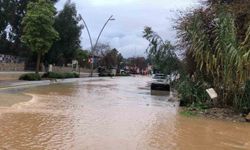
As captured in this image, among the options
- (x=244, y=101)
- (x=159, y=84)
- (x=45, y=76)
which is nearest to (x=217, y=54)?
(x=244, y=101)

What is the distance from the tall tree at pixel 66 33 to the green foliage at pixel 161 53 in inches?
1568

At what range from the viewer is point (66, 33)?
66.4m

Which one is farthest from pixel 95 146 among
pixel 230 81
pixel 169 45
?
pixel 169 45

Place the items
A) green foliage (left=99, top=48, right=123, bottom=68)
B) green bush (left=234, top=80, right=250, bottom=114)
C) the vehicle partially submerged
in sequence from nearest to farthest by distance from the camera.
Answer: green bush (left=234, top=80, right=250, bottom=114), the vehicle partially submerged, green foliage (left=99, top=48, right=123, bottom=68)

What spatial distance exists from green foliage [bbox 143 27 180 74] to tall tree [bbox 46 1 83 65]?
39.8 meters

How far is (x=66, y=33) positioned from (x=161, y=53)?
1615 inches

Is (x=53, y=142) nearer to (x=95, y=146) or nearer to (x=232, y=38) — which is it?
(x=95, y=146)

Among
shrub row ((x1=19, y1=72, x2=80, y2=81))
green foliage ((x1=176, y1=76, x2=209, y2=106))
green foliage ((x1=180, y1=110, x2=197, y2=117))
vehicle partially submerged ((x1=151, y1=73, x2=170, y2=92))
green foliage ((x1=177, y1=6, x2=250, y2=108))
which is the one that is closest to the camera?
green foliage ((x1=177, y1=6, x2=250, y2=108))

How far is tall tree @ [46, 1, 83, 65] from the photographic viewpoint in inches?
2606

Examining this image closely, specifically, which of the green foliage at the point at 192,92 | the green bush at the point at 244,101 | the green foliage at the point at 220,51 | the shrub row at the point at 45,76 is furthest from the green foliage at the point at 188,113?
the shrub row at the point at 45,76

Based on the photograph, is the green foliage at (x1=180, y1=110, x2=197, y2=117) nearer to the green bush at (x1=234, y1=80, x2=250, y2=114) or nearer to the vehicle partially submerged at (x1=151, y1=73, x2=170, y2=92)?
the green bush at (x1=234, y1=80, x2=250, y2=114)

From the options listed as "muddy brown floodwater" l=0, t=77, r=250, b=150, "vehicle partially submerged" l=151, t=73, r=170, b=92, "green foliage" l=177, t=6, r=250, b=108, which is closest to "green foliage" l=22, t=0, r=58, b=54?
"vehicle partially submerged" l=151, t=73, r=170, b=92

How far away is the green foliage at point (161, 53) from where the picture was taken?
86.3 ft

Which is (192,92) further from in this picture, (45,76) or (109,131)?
(45,76)
